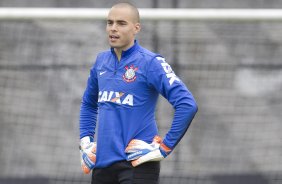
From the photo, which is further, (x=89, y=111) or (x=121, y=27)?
(x=89, y=111)

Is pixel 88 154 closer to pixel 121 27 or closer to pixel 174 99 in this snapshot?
pixel 174 99

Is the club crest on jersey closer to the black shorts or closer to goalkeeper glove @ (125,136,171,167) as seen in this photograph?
goalkeeper glove @ (125,136,171,167)

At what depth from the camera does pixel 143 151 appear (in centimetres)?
429

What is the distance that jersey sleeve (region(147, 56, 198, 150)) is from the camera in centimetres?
426

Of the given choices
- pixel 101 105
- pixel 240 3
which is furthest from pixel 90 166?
pixel 240 3

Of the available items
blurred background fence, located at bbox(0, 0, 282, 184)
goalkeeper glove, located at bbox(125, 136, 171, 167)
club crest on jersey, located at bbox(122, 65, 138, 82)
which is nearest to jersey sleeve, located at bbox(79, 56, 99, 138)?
club crest on jersey, located at bbox(122, 65, 138, 82)

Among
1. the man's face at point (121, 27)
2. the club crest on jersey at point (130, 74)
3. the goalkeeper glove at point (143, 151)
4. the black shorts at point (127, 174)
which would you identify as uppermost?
the man's face at point (121, 27)

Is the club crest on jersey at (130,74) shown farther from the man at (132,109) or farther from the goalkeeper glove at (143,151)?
the goalkeeper glove at (143,151)

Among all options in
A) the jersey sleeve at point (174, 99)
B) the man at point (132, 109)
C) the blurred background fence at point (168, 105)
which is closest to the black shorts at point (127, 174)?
the man at point (132, 109)

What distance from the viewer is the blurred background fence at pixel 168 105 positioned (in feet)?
20.1

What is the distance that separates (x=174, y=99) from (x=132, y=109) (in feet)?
0.77

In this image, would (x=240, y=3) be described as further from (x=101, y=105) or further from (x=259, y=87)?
(x=101, y=105)

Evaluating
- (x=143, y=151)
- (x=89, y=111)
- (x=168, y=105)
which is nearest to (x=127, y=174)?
(x=143, y=151)

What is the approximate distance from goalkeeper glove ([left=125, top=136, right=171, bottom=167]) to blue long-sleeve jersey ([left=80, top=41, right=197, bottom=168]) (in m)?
0.03
